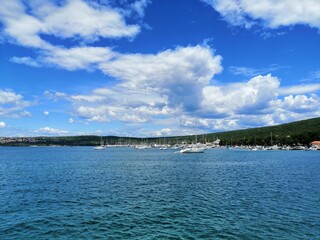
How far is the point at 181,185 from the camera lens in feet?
212

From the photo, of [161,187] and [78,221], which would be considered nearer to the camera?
[78,221]

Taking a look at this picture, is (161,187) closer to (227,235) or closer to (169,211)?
(169,211)

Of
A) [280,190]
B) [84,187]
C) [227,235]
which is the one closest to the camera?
[227,235]

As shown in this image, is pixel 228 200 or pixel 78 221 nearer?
pixel 78 221

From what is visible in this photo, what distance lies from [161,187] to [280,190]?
21.5 meters

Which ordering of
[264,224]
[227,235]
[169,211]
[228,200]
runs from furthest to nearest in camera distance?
[228,200] < [169,211] < [264,224] < [227,235]

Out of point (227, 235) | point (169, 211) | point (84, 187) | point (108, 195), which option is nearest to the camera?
point (227, 235)

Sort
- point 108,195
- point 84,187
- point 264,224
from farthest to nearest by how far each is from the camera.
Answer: point 84,187
point 108,195
point 264,224

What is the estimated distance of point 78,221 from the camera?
35.1 m

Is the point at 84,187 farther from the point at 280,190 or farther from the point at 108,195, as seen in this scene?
the point at 280,190

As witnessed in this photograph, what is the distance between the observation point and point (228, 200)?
47312mm

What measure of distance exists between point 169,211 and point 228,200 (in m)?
11.3

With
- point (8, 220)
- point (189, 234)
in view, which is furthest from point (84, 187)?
point (189, 234)

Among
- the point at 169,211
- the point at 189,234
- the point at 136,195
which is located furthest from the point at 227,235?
the point at 136,195
